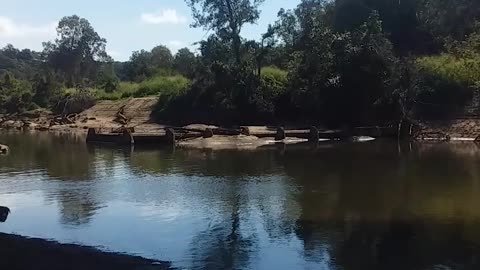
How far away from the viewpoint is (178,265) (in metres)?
12.4

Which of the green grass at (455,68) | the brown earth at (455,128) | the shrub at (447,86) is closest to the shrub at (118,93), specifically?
the green grass at (455,68)

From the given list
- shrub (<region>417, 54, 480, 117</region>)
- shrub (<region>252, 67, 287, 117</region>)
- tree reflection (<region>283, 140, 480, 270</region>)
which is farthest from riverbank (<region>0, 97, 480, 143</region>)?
tree reflection (<region>283, 140, 480, 270</region>)

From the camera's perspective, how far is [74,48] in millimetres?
84438

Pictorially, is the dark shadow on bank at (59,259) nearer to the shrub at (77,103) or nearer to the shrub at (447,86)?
the shrub at (447,86)

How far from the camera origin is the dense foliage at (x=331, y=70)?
44594 mm

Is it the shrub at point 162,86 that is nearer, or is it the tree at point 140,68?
the shrub at point 162,86

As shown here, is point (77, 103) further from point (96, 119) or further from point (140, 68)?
point (140, 68)

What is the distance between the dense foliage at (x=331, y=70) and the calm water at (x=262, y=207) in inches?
490

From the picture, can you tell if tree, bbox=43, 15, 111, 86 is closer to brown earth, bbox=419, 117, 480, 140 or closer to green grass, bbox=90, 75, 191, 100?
green grass, bbox=90, 75, 191, 100

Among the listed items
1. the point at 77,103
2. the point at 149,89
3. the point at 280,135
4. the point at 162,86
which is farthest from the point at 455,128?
the point at 77,103

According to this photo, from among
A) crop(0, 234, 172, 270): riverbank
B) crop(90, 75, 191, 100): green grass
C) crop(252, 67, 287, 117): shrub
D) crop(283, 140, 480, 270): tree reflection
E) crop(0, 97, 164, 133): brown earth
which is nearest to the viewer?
crop(0, 234, 172, 270): riverbank

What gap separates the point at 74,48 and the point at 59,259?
7700 centimetres

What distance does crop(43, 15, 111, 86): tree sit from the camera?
3302 inches

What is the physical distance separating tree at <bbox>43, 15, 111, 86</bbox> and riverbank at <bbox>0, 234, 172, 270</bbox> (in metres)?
→ 74.9
